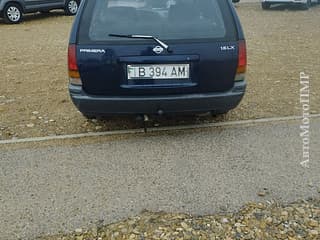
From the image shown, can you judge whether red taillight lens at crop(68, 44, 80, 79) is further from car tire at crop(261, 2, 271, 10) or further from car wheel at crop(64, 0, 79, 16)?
car tire at crop(261, 2, 271, 10)

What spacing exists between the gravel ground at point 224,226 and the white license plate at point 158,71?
56.8 inches

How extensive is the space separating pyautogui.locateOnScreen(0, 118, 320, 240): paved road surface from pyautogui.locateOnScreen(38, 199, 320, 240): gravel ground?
12 cm

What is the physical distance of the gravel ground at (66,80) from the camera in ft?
15.6

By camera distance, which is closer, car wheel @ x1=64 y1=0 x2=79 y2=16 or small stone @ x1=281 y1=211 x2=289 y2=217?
small stone @ x1=281 y1=211 x2=289 y2=217

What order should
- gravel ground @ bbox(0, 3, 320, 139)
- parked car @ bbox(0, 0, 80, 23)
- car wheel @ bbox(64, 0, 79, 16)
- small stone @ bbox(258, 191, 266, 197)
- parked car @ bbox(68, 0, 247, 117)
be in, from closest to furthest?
small stone @ bbox(258, 191, 266, 197) → parked car @ bbox(68, 0, 247, 117) → gravel ground @ bbox(0, 3, 320, 139) → parked car @ bbox(0, 0, 80, 23) → car wheel @ bbox(64, 0, 79, 16)

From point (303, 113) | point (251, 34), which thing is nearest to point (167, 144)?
point (303, 113)

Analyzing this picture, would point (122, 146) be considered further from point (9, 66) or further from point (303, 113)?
point (9, 66)

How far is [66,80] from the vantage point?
6527mm

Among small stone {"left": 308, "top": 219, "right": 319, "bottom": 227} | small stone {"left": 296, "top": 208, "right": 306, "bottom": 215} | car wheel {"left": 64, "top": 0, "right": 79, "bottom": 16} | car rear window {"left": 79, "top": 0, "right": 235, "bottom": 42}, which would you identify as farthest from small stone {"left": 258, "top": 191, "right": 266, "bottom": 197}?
car wheel {"left": 64, "top": 0, "right": 79, "bottom": 16}

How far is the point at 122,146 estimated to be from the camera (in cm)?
411

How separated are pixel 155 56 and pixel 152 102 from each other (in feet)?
1.49

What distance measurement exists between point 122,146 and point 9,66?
4476 mm

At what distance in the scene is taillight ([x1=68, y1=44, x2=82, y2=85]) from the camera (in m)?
3.85

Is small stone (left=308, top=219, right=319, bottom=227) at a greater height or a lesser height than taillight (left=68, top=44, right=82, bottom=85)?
lesser
